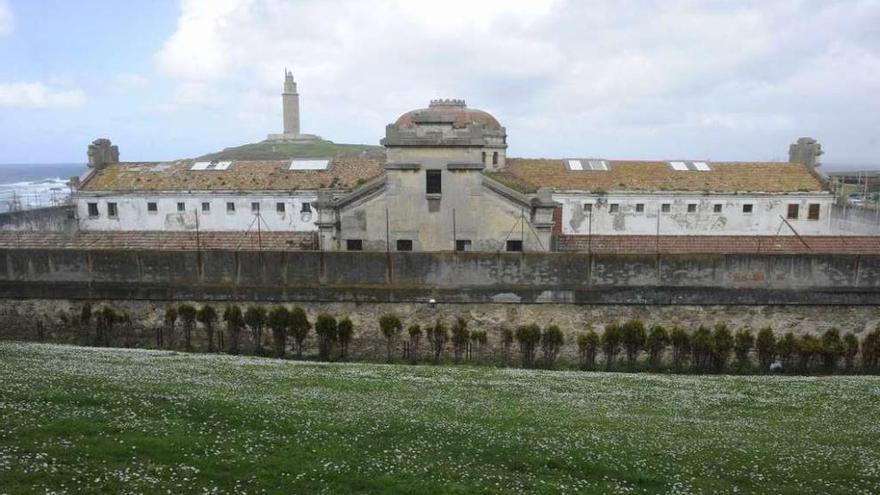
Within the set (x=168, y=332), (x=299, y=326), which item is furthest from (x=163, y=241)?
(x=299, y=326)

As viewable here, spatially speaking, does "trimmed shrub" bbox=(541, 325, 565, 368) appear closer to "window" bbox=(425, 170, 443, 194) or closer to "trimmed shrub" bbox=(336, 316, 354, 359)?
"trimmed shrub" bbox=(336, 316, 354, 359)

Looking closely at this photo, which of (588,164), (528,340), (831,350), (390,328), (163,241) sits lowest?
(831,350)

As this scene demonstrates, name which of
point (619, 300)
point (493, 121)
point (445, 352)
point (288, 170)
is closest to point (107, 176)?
point (288, 170)

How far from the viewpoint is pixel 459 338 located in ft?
80.2

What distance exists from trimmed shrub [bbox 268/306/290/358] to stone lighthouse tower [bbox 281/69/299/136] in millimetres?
140553

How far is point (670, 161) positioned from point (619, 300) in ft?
102

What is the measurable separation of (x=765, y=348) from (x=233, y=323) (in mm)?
21107

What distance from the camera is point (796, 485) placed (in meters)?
10.4

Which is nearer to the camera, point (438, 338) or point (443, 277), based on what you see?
point (438, 338)

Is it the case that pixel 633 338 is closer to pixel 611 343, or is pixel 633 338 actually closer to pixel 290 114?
pixel 611 343

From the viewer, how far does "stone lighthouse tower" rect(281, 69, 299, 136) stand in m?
155

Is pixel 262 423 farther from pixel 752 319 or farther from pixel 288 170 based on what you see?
pixel 288 170

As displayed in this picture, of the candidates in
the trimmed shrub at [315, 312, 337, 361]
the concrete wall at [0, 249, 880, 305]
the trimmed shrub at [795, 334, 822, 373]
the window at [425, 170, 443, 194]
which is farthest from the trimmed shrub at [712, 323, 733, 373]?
the trimmed shrub at [315, 312, 337, 361]

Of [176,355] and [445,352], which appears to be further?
[445,352]
